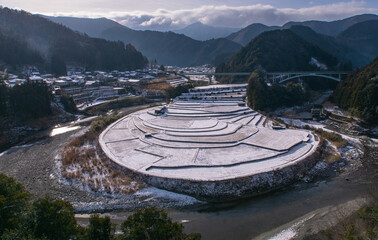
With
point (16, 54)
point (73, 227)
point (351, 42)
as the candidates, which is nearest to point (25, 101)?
point (73, 227)

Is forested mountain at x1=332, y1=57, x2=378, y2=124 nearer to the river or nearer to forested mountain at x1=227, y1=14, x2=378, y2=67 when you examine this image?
the river

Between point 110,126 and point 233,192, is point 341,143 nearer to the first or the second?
point 233,192

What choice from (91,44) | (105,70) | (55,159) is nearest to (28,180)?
(55,159)

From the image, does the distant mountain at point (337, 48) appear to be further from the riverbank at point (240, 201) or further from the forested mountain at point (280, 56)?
the riverbank at point (240, 201)

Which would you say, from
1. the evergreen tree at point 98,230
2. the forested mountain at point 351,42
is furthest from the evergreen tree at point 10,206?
the forested mountain at point 351,42

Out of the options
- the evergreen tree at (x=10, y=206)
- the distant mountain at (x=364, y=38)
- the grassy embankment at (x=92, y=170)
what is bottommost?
the grassy embankment at (x=92, y=170)

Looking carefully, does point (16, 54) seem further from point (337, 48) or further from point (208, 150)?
point (337, 48)
